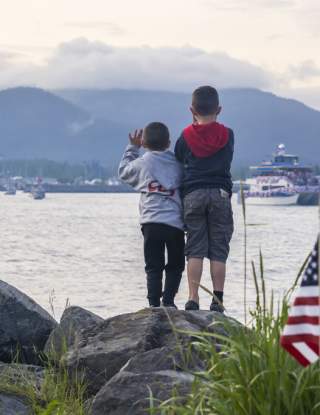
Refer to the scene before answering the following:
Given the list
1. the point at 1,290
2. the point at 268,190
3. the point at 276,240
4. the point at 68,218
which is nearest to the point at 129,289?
the point at 1,290

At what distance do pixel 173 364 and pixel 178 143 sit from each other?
2638 millimetres

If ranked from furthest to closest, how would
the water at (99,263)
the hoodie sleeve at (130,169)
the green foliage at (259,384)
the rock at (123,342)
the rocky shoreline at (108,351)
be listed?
the water at (99,263) → the hoodie sleeve at (130,169) → the rock at (123,342) → the rocky shoreline at (108,351) → the green foliage at (259,384)

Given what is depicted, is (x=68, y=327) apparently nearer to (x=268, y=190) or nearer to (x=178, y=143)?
(x=178, y=143)

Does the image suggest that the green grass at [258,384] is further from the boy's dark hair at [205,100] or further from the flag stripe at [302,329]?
the boy's dark hair at [205,100]

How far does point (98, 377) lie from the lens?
6.25 metres

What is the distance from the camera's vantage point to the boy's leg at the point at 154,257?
7.70 m

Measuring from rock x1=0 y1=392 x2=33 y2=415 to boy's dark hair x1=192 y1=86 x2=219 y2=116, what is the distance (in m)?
2.58

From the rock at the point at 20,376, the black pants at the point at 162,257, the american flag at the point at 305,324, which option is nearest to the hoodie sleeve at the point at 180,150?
the black pants at the point at 162,257

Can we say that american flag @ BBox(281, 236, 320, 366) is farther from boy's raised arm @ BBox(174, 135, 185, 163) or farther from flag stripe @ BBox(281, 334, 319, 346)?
boy's raised arm @ BBox(174, 135, 185, 163)

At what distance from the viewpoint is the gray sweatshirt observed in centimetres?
766

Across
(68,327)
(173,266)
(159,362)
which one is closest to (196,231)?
(173,266)

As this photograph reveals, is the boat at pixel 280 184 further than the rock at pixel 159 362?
Yes

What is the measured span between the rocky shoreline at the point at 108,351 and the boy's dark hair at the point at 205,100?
1.67 meters

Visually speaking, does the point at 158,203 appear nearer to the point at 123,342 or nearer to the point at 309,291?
the point at 123,342
